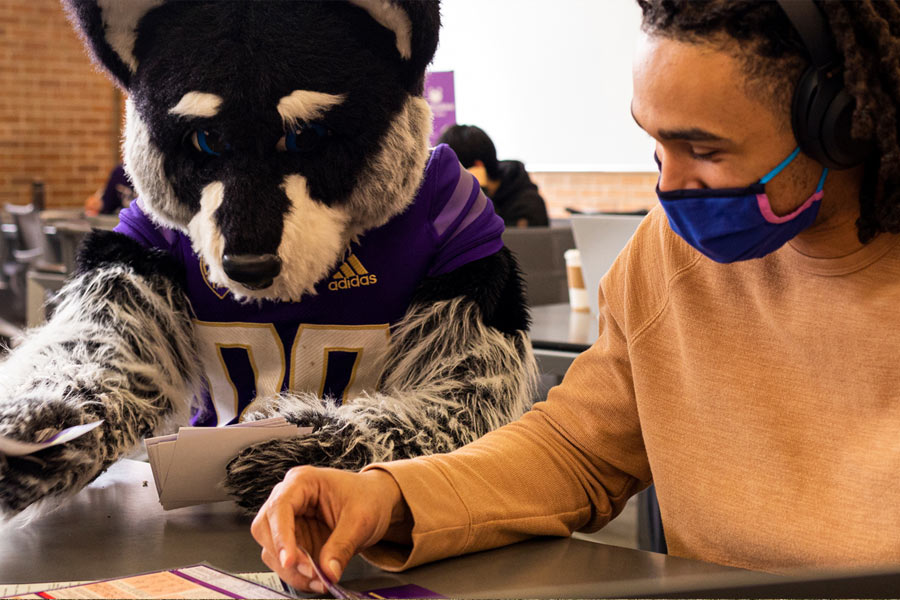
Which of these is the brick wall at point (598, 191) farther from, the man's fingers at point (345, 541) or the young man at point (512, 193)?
the man's fingers at point (345, 541)

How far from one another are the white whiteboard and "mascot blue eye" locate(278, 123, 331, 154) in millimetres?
4596

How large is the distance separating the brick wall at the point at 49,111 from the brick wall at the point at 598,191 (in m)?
3.39

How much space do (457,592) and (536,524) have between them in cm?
16

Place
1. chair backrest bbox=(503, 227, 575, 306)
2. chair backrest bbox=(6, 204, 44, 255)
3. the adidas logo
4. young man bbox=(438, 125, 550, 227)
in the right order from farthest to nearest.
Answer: chair backrest bbox=(6, 204, 44, 255)
young man bbox=(438, 125, 550, 227)
chair backrest bbox=(503, 227, 575, 306)
the adidas logo

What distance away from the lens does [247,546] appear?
0.91m

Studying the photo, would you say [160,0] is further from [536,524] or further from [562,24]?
[562,24]

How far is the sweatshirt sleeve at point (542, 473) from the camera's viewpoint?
843 mm

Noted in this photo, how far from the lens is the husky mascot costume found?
1048 millimetres

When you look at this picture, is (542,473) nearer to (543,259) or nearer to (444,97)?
(444,97)

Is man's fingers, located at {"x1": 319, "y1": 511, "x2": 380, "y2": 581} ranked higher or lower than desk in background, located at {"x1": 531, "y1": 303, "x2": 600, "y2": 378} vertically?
higher

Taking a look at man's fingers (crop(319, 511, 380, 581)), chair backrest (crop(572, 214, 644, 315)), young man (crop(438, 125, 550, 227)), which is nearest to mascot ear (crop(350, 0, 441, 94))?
man's fingers (crop(319, 511, 380, 581))

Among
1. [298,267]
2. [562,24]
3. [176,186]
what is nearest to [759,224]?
[298,267]

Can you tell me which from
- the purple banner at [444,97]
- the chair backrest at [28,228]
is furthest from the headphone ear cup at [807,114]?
the chair backrest at [28,228]

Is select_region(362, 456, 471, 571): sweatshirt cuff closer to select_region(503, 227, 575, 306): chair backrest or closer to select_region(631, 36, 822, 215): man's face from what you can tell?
select_region(631, 36, 822, 215): man's face
